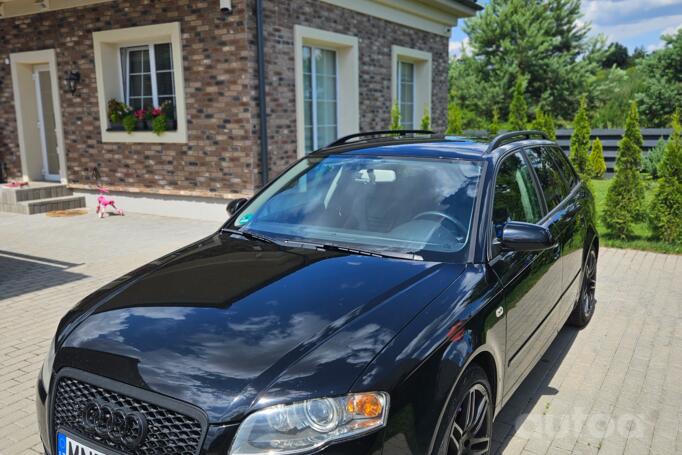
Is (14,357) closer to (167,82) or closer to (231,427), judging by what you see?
(231,427)

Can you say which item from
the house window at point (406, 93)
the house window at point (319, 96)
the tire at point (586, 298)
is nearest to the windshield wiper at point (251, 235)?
the tire at point (586, 298)

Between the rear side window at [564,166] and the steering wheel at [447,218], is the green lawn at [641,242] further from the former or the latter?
the steering wheel at [447,218]

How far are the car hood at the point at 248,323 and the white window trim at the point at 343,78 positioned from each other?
7435 millimetres

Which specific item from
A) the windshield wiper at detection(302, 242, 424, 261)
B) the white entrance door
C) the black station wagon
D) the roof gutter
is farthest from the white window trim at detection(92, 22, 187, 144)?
the windshield wiper at detection(302, 242, 424, 261)

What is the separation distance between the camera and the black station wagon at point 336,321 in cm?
200

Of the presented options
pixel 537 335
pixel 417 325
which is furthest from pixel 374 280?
pixel 537 335

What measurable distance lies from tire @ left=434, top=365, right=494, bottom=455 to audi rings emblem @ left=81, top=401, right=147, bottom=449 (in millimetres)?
1115

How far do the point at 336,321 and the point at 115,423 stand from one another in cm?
91

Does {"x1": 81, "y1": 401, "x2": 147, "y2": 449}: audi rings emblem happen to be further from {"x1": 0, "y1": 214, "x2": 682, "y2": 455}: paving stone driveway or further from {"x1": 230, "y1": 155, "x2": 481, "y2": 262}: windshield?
{"x1": 230, "y1": 155, "x2": 481, "y2": 262}: windshield

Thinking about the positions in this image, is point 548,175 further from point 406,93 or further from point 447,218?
point 406,93

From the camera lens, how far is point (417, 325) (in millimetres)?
2320

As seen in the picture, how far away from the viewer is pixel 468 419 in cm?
256

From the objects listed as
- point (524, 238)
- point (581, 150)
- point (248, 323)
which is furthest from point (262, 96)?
point (248, 323)

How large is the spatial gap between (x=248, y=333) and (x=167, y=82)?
29.7ft
